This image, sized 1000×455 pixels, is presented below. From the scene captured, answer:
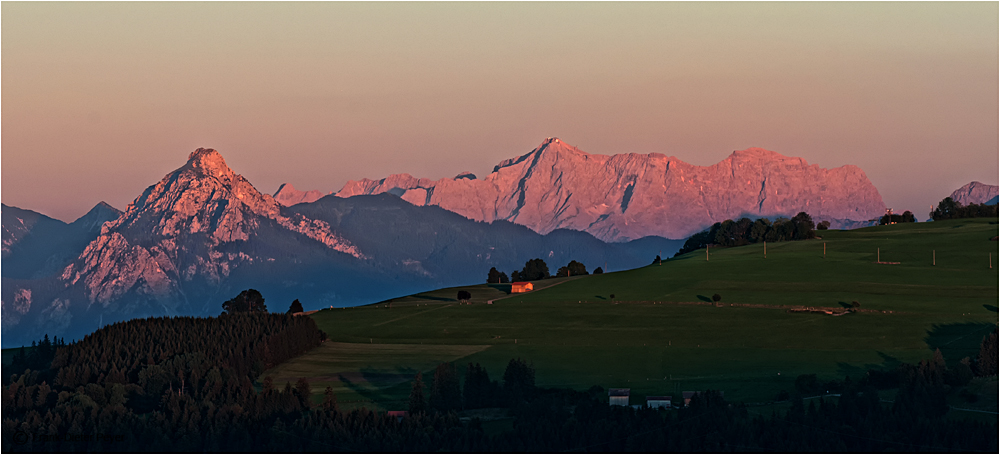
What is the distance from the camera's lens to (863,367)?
5497 inches

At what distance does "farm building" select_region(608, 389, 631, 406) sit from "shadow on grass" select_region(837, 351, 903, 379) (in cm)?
2898

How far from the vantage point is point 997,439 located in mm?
104812

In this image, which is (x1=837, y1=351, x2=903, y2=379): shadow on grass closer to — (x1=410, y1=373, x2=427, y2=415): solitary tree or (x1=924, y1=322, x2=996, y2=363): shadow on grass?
(x1=924, y1=322, x2=996, y2=363): shadow on grass

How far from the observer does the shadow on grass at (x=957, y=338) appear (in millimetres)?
143000

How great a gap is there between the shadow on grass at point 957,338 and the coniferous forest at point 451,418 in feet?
43.5

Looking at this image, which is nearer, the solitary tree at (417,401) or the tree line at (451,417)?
the tree line at (451,417)

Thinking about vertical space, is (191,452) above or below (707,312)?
below

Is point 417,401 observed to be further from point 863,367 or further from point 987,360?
point 987,360

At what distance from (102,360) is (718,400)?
93.1 meters

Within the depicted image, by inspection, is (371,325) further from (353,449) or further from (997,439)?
(997,439)

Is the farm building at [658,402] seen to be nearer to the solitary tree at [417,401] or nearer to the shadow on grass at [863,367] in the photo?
the solitary tree at [417,401]

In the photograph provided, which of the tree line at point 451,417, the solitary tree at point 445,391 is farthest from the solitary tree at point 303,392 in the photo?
the solitary tree at point 445,391

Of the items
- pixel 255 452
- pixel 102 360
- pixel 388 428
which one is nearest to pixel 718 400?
pixel 388 428

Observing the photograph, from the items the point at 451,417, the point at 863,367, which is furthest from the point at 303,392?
the point at 863,367
